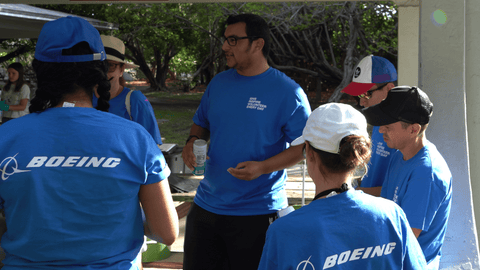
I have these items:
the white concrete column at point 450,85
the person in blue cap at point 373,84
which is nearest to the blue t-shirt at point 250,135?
the person in blue cap at point 373,84

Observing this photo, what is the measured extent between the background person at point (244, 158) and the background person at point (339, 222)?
1.10m

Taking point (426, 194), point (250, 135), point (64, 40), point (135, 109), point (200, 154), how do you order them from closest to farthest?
1. point (64, 40)
2. point (426, 194)
3. point (250, 135)
4. point (200, 154)
5. point (135, 109)

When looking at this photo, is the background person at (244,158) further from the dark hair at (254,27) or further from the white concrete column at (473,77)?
the white concrete column at (473,77)

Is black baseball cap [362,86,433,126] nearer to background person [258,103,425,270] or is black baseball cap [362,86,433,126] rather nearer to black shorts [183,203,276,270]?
background person [258,103,425,270]

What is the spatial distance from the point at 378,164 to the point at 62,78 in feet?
5.64

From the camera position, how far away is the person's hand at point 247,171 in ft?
8.36

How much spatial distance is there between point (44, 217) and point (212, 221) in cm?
140

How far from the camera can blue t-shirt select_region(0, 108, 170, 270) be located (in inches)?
55.1

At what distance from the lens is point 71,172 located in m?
1.41

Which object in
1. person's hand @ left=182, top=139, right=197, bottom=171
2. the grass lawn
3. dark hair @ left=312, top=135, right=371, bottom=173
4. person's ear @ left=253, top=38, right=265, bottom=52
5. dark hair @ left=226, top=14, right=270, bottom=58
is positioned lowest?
the grass lawn

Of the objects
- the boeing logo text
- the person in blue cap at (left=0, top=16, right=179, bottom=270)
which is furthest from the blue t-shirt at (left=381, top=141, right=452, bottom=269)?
the boeing logo text

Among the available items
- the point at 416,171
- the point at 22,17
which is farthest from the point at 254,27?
the point at 22,17

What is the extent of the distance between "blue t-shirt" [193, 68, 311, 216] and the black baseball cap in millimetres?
691

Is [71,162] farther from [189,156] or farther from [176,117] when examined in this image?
[176,117]
